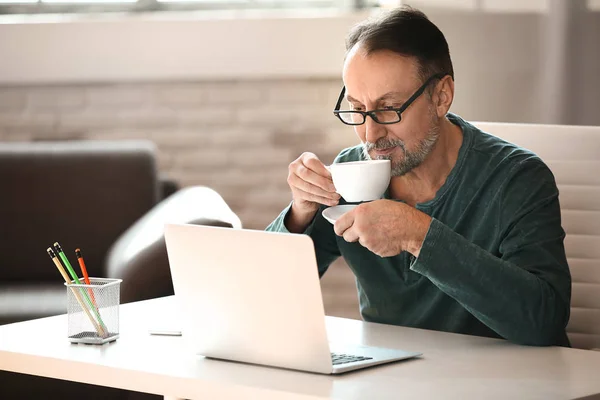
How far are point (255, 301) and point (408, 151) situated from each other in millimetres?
591

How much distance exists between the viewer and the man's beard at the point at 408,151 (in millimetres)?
1839

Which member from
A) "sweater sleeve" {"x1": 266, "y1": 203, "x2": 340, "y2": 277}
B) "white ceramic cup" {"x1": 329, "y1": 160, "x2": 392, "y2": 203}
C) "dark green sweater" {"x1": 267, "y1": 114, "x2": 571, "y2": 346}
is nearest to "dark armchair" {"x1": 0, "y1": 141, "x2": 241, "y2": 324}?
"sweater sleeve" {"x1": 266, "y1": 203, "x2": 340, "y2": 277}

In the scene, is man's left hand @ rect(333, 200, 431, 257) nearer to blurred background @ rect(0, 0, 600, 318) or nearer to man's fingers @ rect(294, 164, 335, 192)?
man's fingers @ rect(294, 164, 335, 192)

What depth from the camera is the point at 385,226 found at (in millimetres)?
1549

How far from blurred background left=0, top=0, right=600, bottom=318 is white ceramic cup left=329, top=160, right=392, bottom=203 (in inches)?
79.8

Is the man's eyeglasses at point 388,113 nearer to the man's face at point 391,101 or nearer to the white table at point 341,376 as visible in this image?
the man's face at point 391,101

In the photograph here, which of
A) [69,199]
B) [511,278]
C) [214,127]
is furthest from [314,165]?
[214,127]

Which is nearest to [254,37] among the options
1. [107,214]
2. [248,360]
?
[107,214]

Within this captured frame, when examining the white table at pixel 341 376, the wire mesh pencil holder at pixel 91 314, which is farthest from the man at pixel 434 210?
the wire mesh pencil holder at pixel 91 314

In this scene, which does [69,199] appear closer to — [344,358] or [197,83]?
[197,83]

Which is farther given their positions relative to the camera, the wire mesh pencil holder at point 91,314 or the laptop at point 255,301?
the wire mesh pencil holder at point 91,314

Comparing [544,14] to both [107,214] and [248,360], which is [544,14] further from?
[248,360]

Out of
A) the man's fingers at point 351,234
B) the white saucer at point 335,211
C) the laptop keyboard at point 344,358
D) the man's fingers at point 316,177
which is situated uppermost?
the man's fingers at point 316,177

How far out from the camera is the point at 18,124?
385cm
